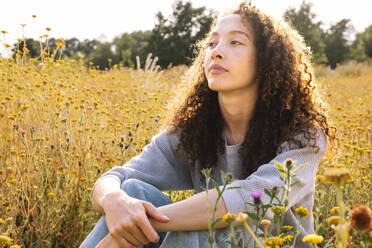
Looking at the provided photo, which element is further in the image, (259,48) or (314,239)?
(259,48)

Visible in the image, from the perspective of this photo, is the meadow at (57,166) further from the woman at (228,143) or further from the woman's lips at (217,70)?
the woman's lips at (217,70)

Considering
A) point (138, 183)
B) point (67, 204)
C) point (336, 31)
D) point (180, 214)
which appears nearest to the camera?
point (180, 214)

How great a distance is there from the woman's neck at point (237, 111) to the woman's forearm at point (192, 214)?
575 mm

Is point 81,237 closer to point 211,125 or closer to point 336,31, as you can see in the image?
point 211,125

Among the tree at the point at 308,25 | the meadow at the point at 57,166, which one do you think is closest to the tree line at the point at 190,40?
the tree at the point at 308,25

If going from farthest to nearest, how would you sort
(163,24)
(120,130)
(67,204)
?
(163,24)
(120,130)
(67,204)

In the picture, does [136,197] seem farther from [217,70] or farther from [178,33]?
[178,33]

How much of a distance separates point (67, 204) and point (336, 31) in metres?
36.9

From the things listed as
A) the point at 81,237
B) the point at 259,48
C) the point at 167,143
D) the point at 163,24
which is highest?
the point at 163,24

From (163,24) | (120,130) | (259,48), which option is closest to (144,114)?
(120,130)

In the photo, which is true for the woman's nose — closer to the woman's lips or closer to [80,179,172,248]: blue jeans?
the woman's lips

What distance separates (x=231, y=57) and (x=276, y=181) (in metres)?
0.63

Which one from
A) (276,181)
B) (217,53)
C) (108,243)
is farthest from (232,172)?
(108,243)

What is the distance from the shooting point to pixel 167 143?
2150 millimetres
